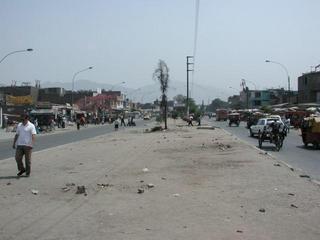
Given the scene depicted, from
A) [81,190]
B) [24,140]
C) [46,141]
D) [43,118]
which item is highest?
[24,140]

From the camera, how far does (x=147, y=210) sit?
1005cm

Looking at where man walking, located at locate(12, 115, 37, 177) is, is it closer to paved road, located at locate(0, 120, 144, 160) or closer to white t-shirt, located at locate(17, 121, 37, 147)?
white t-shirt, located at locate(17, 121, 37, 147)

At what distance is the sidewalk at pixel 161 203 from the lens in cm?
832

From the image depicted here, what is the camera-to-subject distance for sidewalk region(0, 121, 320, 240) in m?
8.32

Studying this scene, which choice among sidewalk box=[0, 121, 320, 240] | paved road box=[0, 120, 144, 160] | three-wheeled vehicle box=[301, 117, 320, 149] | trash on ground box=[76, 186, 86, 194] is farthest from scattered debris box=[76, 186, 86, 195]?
three-wheeled vehicle box=[301, 117, 320, 149]

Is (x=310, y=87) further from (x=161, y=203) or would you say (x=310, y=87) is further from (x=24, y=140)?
(x=161, y=203)

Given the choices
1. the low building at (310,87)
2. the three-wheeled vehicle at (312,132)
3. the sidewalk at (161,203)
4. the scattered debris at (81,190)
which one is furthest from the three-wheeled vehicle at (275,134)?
the low building at (310,87)

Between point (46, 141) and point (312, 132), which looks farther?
point (46, 141)

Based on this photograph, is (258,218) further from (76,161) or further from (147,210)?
(76,161)

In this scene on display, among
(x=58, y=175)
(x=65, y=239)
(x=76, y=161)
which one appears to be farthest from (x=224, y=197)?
(x=76, y=161)

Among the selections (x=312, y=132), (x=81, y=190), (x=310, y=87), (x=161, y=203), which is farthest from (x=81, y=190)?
(x=310, y=87)

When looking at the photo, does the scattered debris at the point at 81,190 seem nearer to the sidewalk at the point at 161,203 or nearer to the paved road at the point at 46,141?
the sidewalk at the point at 161,203

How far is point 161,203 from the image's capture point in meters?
10.8

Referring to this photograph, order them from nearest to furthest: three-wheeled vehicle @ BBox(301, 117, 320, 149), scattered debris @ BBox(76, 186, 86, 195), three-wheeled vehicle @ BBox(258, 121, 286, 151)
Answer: scattered debris @ BBox(76, 186, 86, 195)
three-wheeled vehicle @ BBox(258, 121, 286, 151)
three-wheeled vehicle @ BBox(301, 117, 320, 149)
